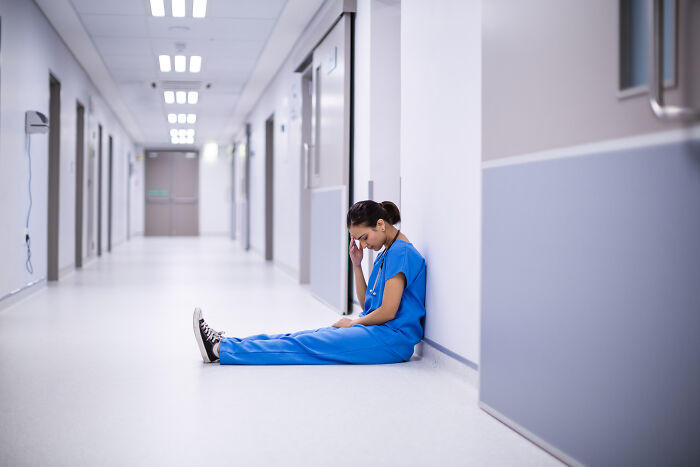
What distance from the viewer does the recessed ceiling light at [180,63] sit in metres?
8.91

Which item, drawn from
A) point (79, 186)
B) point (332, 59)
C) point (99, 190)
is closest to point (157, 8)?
point (332, 59)

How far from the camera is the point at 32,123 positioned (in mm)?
6344

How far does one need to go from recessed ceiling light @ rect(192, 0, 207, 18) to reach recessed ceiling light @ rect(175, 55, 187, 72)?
1.98m

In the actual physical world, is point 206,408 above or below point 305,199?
below

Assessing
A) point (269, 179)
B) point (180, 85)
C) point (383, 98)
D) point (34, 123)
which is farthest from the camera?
point (269, 179)

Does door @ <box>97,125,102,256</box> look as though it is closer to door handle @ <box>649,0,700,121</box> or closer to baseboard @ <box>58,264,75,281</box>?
baseboard @ <box>58,264,75,281</box>

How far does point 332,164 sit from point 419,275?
7.93 ft

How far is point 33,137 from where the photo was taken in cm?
677

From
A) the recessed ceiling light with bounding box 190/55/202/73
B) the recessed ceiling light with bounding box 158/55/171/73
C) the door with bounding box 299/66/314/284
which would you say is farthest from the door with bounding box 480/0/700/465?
the recessed ceiling light with bounding box 158/55/171/73

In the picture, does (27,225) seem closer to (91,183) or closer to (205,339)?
(205,339)

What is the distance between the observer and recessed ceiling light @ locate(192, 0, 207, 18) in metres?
6.55

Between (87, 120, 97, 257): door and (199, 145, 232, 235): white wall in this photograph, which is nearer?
(87, 120, 97, 257): door

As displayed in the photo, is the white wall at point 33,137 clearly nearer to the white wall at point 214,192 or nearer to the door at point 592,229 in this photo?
the door at point 592,229

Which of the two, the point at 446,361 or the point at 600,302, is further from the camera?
the point at 446,361
